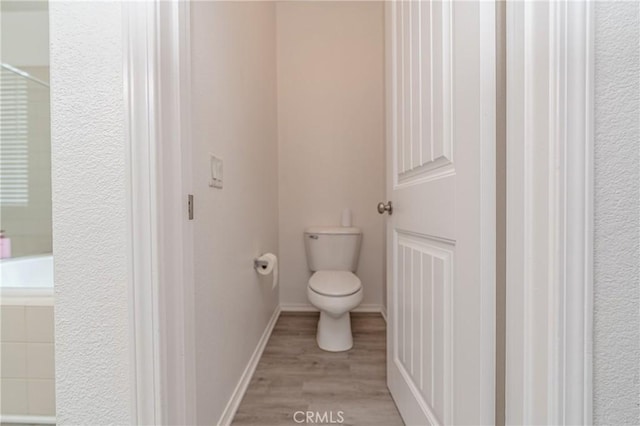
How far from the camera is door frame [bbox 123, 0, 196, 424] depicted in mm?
637

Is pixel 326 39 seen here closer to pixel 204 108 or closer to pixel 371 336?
pixel 204 108

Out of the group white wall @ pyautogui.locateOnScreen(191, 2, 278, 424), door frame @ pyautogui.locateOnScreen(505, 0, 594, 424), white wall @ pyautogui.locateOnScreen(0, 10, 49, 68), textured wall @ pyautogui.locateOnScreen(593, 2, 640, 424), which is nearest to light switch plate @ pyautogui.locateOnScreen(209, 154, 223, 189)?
white wall @ pyautogui.locateOnScreen(191, 2, 278, 424)

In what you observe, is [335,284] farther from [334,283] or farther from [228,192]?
[228,192]

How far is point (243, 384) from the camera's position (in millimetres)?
1372

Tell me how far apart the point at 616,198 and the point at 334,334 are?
1.51 m

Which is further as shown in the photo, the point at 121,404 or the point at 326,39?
the point at 326,39

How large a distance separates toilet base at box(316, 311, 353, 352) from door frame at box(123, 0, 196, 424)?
46.8 inches

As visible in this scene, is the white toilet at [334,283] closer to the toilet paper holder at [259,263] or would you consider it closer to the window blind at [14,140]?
the toilet paper holder at [259,263]

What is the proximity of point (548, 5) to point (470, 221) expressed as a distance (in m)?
0.42

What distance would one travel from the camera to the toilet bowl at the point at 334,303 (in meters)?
1.68

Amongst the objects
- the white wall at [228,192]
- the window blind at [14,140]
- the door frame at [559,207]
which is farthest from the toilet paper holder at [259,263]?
the window blind at [14,140]

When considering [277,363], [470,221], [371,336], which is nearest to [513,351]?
[470,221]

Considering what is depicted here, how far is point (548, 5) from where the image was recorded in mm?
541

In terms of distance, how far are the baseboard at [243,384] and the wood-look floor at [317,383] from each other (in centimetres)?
2
